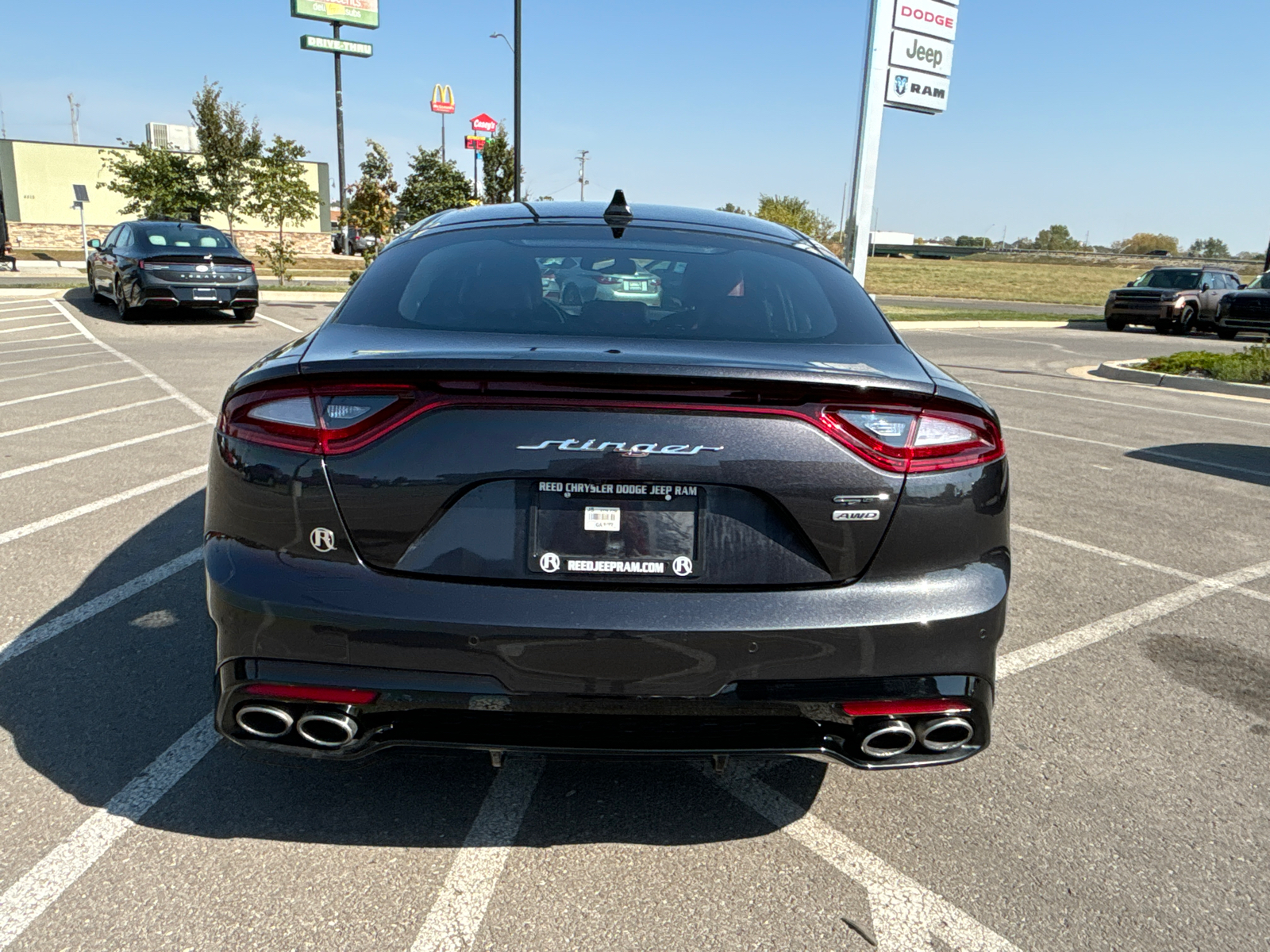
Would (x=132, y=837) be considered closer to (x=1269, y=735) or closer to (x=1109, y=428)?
(x=1269, y=735)

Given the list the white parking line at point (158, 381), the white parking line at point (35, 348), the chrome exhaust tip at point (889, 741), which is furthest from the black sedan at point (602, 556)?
the white parking line at point (35, 348)

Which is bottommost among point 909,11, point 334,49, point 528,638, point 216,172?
point 528,638

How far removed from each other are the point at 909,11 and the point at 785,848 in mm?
21222

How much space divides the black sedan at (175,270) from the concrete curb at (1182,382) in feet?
46.6

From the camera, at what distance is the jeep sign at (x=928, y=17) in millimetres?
20250

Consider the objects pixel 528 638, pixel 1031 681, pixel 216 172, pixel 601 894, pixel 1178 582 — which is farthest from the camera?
pixel 216 172

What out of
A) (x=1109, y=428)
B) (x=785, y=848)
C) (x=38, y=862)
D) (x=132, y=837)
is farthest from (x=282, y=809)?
(x=1109, y=428)

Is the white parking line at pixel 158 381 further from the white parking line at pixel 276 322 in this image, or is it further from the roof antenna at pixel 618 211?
the roof antenna at pixel 618 211

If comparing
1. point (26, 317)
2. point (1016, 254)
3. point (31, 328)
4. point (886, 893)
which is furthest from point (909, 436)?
point (1016, 254)

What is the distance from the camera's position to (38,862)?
247cm

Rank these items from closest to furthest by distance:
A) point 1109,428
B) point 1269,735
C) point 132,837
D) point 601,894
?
point 601,894
point 132,837
point 1269,735
point 1109,428

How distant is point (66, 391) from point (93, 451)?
Answer: 3.16 m

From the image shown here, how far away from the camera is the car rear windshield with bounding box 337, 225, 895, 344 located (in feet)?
9.29

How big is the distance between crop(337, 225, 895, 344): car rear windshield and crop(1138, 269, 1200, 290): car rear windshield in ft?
87.4
